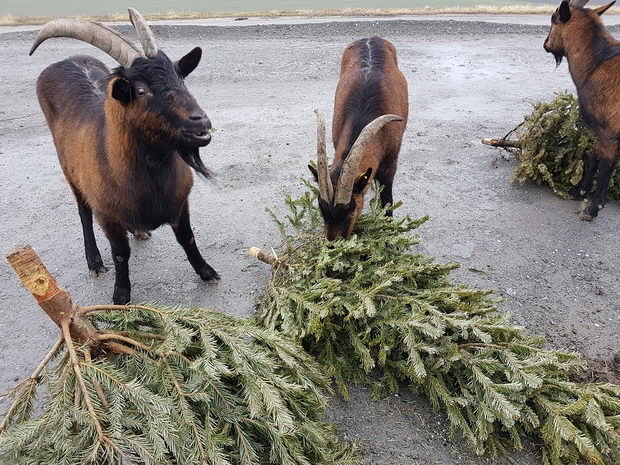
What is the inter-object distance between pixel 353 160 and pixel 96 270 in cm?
274

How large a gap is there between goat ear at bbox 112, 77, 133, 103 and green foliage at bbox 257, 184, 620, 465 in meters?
1.66

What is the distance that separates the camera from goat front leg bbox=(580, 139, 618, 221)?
17.1ft

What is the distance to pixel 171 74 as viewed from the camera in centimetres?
314

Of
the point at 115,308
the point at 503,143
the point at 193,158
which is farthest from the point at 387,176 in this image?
the point at 115,308

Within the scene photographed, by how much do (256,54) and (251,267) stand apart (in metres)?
8.71

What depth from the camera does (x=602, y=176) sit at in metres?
5.30

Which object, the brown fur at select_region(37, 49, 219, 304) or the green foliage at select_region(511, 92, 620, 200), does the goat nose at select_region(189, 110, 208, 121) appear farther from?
the green foliage at select_region(511, 92, 620, 200)

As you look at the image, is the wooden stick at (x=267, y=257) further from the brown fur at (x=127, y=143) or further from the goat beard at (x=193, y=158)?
the goat beard at (x=193, y=158)

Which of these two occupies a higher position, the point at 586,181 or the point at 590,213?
the point at 586,181

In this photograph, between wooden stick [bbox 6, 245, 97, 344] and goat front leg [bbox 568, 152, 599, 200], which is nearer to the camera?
wooden stick [bbox 6, 245, 97, 344]

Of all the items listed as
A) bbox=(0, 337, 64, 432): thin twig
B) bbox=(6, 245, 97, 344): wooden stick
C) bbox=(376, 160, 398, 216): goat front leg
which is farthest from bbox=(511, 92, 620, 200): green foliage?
bbox=(0, 337, 64, 432): thin twig

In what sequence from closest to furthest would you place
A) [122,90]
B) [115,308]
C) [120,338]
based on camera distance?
[120,338]
[115,308]
[122,90]

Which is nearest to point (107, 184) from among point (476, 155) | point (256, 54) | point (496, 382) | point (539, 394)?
point (496, 382)

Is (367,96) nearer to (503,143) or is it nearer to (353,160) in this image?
(353,160)
